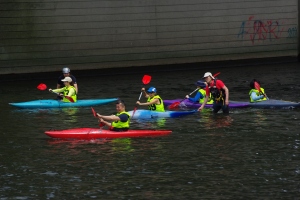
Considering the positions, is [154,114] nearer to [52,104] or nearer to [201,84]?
[201,84]

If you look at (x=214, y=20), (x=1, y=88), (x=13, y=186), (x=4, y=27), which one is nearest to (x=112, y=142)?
(x=13, y=186)

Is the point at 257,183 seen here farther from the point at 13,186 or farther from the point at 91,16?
the point at 91,16

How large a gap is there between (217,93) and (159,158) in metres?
5.75

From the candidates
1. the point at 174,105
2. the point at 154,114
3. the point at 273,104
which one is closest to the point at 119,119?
the point at 154,114

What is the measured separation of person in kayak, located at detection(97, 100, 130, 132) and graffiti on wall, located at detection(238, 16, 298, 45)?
19.3m

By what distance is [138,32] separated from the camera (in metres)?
34.5

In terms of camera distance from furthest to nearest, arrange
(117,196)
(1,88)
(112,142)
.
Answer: (1,88) → (112,142) → (117,196)

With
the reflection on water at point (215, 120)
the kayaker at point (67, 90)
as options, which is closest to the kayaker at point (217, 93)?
the reflection on water at point (215, 120)

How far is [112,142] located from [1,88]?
12142 millimetres

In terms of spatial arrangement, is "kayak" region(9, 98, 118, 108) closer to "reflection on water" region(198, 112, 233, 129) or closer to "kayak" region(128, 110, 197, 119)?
"kayak" region(128, 110, 197, 119)

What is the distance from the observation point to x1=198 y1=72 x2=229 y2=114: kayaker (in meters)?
21.6

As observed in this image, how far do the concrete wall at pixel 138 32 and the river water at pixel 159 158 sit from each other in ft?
23.8

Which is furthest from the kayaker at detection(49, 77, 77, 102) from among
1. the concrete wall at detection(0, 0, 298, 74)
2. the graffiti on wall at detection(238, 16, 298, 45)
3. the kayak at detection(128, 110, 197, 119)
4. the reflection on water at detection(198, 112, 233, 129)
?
A: the graffiti on wall at detection(238, 16, 298, 45)

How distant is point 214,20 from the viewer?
3622 cm
